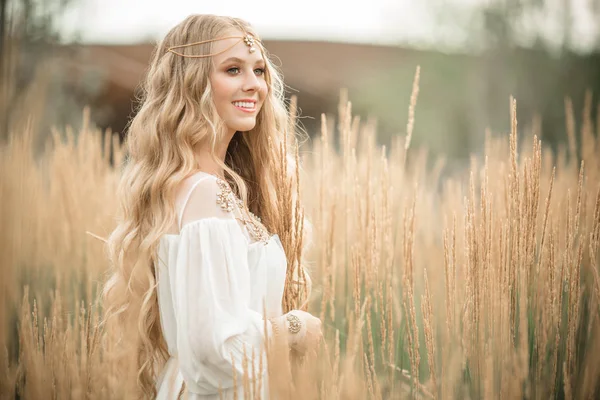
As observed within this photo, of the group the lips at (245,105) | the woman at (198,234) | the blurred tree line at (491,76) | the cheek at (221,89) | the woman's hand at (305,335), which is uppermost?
the blurred tree line at (491,76)

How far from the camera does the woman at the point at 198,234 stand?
1.06 metres

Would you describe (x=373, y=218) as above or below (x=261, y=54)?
below

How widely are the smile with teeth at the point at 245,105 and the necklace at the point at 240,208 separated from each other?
0.54ft

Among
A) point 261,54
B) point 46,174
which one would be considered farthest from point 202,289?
point 46,174

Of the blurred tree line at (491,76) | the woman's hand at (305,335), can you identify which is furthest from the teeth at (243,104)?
the blurred tree line at (491,76)

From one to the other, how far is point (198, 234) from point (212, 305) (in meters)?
0.14

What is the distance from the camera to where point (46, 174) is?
255 centimetres

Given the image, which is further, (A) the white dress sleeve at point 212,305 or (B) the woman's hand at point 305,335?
(B) the woman's hand at point 305,335

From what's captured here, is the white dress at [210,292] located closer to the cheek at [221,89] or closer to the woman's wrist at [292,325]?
the woman's wrist at [292,325]

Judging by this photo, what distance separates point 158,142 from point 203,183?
18 cm

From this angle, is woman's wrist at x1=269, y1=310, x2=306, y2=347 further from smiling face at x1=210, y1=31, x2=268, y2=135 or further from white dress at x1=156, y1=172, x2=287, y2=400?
smiling face at x1=210, y1=31, x2=268, y2=135

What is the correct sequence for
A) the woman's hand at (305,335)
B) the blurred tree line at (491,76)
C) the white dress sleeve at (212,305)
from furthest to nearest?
the blurred tree line at (491,76) < the woman's hand at (305,335) < the white dress sleeve at (212,305)

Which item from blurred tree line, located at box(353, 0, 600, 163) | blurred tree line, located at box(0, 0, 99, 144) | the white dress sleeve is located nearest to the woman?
the white dress sleeve

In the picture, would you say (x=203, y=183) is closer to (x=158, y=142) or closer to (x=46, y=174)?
(x=158, y=142)
